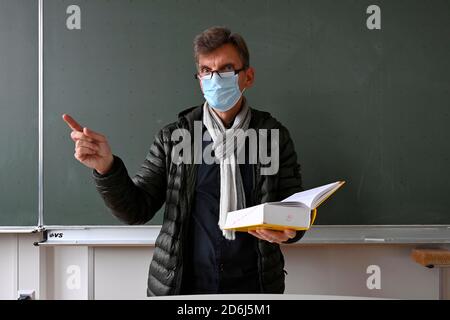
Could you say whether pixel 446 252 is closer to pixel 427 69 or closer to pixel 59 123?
pixel 427 69

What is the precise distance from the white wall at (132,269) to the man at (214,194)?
22.9 inches

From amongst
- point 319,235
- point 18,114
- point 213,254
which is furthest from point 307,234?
point 18,114

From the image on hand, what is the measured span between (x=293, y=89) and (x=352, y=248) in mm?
893

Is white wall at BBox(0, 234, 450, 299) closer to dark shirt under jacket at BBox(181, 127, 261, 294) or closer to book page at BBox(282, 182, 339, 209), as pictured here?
dark shirt under jacket at BBox(181, 127, 261, 294)

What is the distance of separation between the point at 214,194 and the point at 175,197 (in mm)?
144

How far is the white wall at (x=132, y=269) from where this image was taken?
1828 mm

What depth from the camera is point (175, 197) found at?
4.17ft

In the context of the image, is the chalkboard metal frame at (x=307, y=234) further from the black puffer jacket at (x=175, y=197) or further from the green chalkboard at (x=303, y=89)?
the black puffer jacket at (x=175, y=197)

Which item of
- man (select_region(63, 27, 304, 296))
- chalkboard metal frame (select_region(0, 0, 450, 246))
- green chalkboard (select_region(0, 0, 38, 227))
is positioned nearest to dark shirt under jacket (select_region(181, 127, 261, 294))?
man (select_region(63, 27, 304, 296))

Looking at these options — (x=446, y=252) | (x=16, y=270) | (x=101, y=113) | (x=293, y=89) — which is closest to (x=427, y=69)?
(x=293, y=89)

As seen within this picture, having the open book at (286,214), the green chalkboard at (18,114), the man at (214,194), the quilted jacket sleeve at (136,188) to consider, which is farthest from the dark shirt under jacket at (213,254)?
the green chalkboard at (18,114)

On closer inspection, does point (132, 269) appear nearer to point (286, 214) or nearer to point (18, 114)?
point (18, 114)

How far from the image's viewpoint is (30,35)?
1.70 meters

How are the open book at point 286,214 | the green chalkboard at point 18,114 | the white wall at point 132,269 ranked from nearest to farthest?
the open book at point 286,214 → the green chalkboard at point 18,114 → the white wall at point 132,269
